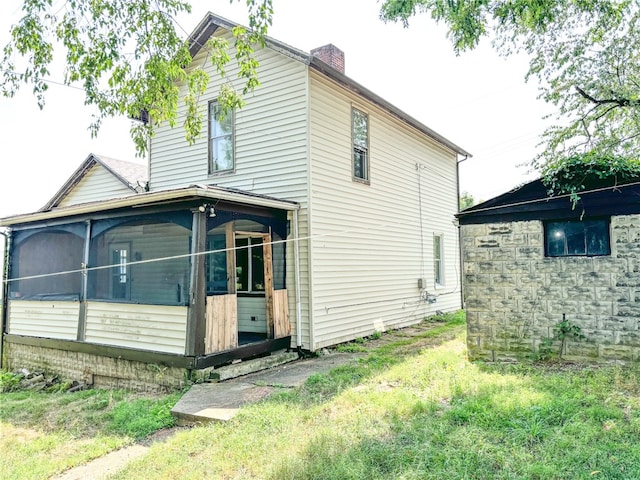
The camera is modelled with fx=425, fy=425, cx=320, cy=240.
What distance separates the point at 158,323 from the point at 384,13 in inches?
248

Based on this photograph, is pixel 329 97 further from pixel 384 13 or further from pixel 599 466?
pixel 599 466

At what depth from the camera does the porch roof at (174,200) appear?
257 inches

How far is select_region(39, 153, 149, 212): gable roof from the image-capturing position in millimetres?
11887

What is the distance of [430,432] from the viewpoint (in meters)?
4.05

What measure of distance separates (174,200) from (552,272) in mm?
6138

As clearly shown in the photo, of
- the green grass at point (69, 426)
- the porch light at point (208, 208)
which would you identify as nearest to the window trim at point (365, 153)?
the porch light at point (208, 208)

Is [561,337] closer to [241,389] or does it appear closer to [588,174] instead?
[588,174]

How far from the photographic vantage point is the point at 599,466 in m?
3.32

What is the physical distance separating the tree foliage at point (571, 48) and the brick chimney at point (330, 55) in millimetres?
3257

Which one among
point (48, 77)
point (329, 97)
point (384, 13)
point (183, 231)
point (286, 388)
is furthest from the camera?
point (183, 231)

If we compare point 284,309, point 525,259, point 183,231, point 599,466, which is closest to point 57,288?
point 183,231

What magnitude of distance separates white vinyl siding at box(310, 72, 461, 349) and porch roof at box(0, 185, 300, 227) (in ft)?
3.81

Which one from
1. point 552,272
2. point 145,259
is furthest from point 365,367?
point 145,259

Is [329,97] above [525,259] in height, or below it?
above
